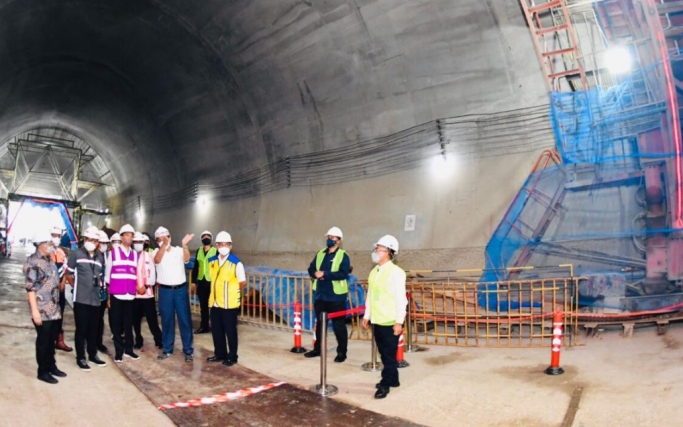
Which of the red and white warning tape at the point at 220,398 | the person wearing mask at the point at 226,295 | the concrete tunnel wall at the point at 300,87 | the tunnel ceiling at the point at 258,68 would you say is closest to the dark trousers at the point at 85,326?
the person wearing mask at the point at 226,295

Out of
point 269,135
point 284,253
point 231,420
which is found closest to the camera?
point 231,420

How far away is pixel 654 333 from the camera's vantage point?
7.45 metres

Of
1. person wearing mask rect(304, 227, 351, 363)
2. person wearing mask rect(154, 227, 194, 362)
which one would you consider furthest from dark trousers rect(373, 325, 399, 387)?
person wearing mask rect(154, 227, 194, 362)

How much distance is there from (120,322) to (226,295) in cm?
144

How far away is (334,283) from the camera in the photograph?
6.71 metres

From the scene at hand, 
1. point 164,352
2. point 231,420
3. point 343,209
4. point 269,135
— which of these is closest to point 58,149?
point 269,135

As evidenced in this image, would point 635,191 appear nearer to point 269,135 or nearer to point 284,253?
point 284,253

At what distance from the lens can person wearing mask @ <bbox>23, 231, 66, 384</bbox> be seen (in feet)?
17.2

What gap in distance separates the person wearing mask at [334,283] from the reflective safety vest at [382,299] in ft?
4.02

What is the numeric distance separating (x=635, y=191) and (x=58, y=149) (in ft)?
96.4

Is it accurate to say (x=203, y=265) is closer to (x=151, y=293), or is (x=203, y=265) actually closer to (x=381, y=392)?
(x=151, y=293)

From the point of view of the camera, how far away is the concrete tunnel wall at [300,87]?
9125 millimetres

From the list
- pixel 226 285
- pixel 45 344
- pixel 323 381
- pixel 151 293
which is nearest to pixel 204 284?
pixel 151 293

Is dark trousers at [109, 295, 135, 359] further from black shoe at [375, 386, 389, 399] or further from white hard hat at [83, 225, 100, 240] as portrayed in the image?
black shoe at [375, 386, 389, 399]
